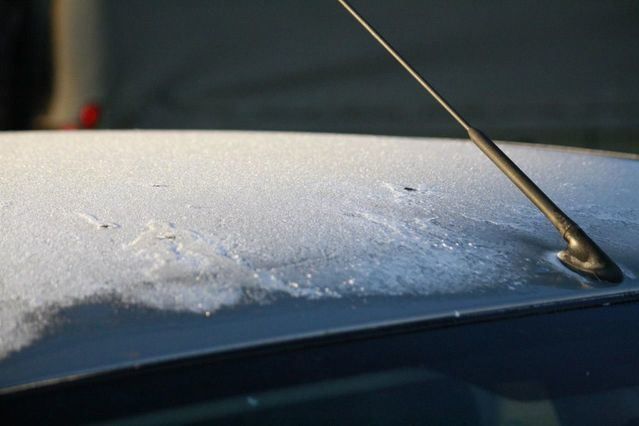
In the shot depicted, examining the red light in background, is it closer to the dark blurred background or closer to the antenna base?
the dark blurred background

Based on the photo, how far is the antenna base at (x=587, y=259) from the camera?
113 centimetres

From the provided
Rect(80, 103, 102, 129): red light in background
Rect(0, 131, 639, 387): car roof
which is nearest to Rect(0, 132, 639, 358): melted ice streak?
Rect(0, 131, 639, 387): car roof

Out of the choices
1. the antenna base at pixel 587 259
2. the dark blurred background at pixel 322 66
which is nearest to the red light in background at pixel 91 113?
the dark blurred background at pixel 322 66

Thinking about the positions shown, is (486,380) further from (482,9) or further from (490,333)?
(482,9)

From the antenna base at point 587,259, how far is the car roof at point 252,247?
0.7 inches

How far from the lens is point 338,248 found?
110 centimetres

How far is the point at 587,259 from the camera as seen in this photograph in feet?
3.75

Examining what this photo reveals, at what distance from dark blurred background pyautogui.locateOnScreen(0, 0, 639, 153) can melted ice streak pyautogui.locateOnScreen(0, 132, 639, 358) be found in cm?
256

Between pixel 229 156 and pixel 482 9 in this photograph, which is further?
pixel 482 9

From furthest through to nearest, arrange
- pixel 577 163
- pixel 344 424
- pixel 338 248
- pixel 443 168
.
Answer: pixel 577 163 < pixel 443 168 < pixel 338 248 < pixel 344 424

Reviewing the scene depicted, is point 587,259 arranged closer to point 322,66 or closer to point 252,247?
point 252,247

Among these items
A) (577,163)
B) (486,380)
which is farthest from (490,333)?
(577,163)

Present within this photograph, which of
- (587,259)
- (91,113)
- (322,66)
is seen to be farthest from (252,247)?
(322,66)

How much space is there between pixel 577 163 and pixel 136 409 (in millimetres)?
1111
